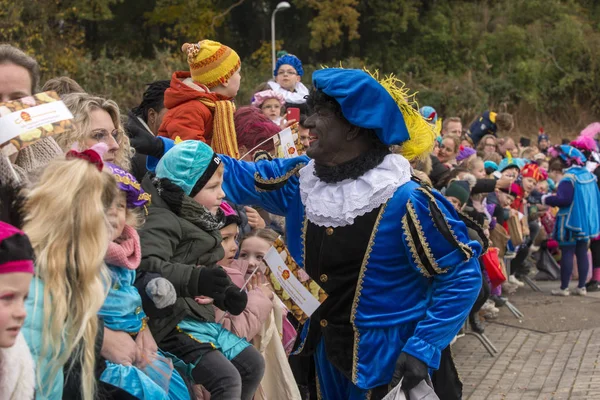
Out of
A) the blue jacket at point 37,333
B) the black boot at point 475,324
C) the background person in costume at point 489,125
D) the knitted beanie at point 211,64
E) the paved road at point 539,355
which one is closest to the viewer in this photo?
the blue jacket at point 37,333

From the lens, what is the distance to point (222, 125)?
212 inches

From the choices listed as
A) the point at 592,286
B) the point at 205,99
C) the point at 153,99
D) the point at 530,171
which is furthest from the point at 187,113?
the point at 592,286

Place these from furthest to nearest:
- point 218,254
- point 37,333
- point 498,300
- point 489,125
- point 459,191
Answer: point 489,125 < point 498,300 < point 459,191 < point 218,254 < point 37,333

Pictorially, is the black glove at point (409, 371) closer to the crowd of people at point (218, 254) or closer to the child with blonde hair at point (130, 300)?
the crowd of people at point (218, 254)

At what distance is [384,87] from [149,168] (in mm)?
1294

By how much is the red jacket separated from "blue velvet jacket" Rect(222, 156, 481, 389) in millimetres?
1776

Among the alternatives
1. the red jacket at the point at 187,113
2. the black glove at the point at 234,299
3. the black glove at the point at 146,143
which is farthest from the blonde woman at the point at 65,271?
the red jacket at the point at 187,113

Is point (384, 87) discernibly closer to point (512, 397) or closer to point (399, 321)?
point (399, 321)

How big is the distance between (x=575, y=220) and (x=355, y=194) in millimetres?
8988

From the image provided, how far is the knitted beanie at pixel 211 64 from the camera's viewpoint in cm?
549

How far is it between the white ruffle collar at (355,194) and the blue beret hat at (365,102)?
4.7 inches

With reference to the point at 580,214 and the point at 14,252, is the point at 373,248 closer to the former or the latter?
the point at 14,252

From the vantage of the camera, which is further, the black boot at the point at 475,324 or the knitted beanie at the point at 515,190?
the knitted beanie at the point at 515,190

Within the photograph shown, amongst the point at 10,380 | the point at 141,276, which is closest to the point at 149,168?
the point at 141,276
